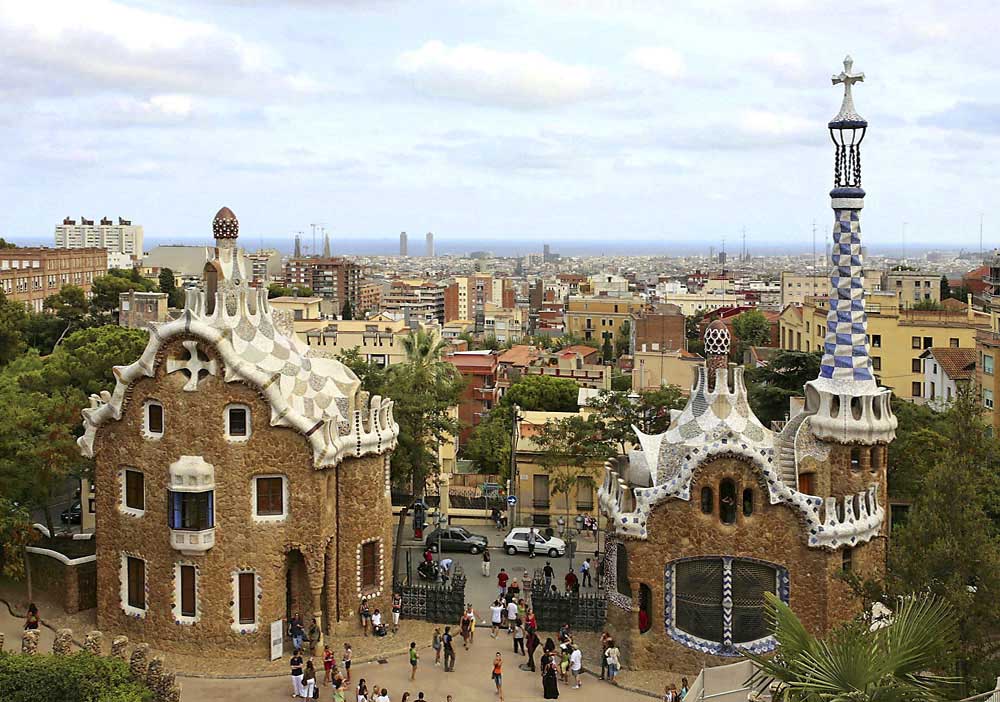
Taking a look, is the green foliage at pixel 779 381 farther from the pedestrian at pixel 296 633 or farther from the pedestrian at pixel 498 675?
the pedestrian at pixel 296 633

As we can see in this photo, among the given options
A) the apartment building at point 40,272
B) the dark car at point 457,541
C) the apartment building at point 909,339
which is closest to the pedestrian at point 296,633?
the dark car at point 457,541

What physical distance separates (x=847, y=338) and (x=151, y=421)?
19.2 meters

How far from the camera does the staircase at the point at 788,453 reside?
30.6m

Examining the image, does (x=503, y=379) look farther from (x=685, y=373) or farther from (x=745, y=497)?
(x=745, y=497)

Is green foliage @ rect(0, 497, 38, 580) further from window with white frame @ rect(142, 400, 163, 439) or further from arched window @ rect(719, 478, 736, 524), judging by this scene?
arched window @ rect(719, 478, 736, 524)

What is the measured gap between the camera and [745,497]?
29.8 metres

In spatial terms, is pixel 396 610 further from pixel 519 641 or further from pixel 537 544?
pixel 537 544

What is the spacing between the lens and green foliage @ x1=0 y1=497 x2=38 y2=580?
34.5 m

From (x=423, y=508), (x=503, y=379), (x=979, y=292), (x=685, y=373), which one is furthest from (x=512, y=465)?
(x=979, y=292)

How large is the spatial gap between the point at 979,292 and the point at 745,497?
133 metres

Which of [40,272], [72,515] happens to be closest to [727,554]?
[72,515]

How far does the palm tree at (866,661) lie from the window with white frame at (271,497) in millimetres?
16277

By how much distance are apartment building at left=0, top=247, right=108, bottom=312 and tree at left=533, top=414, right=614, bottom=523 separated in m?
65.5

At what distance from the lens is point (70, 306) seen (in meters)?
86.3
